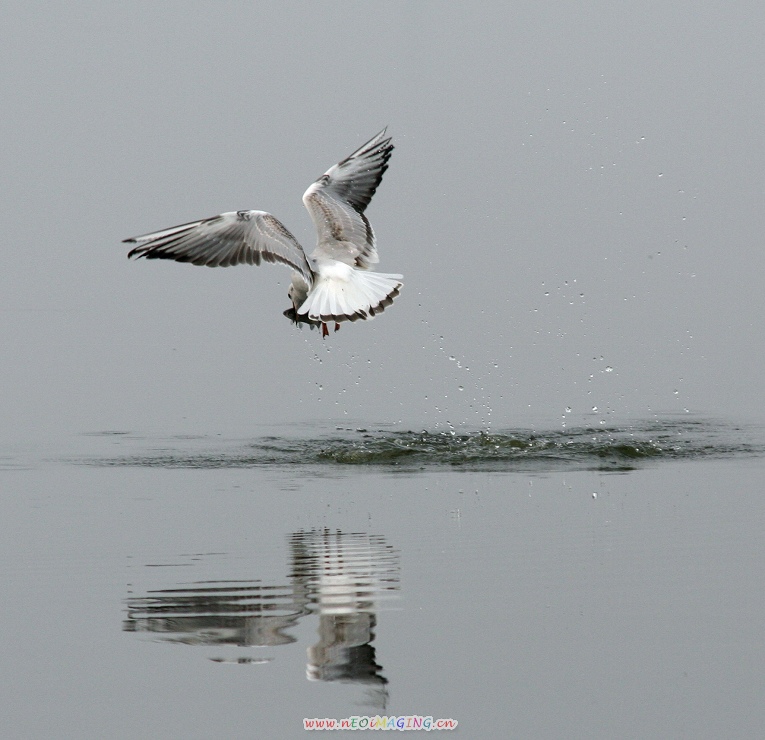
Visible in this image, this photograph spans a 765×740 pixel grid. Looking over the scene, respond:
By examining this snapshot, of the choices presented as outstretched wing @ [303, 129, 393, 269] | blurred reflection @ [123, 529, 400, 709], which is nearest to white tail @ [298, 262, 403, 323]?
outstretched wing @ [303, 129, 393, 269]

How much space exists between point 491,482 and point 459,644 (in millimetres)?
4400

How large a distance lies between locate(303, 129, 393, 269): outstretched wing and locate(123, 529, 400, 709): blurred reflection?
5376 mm

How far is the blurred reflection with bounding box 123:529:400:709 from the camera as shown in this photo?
223 inches

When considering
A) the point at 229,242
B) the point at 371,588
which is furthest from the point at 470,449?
the point at 371,588

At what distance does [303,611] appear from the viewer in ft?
20.8

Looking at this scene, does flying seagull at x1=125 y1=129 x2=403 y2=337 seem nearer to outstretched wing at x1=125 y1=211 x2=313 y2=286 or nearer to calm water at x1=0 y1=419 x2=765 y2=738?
outstretched wing at x1=125 y1=211 x2=313 y2=286

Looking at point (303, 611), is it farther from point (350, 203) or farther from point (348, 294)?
point (350, 203)

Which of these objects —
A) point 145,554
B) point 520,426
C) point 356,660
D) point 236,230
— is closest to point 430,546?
point 145,554

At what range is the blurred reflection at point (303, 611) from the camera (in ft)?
18.6

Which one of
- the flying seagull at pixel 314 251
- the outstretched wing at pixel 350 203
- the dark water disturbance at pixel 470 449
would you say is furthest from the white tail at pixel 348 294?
the dark water disturbance at pixel 470 449

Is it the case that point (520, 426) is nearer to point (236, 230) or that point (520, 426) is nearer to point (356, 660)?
point (236, 230)

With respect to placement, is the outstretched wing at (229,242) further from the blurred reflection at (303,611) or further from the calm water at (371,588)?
the blurred reflection at (303,611)

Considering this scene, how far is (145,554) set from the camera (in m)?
7.66

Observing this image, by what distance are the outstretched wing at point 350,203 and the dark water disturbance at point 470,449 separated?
1761mm
